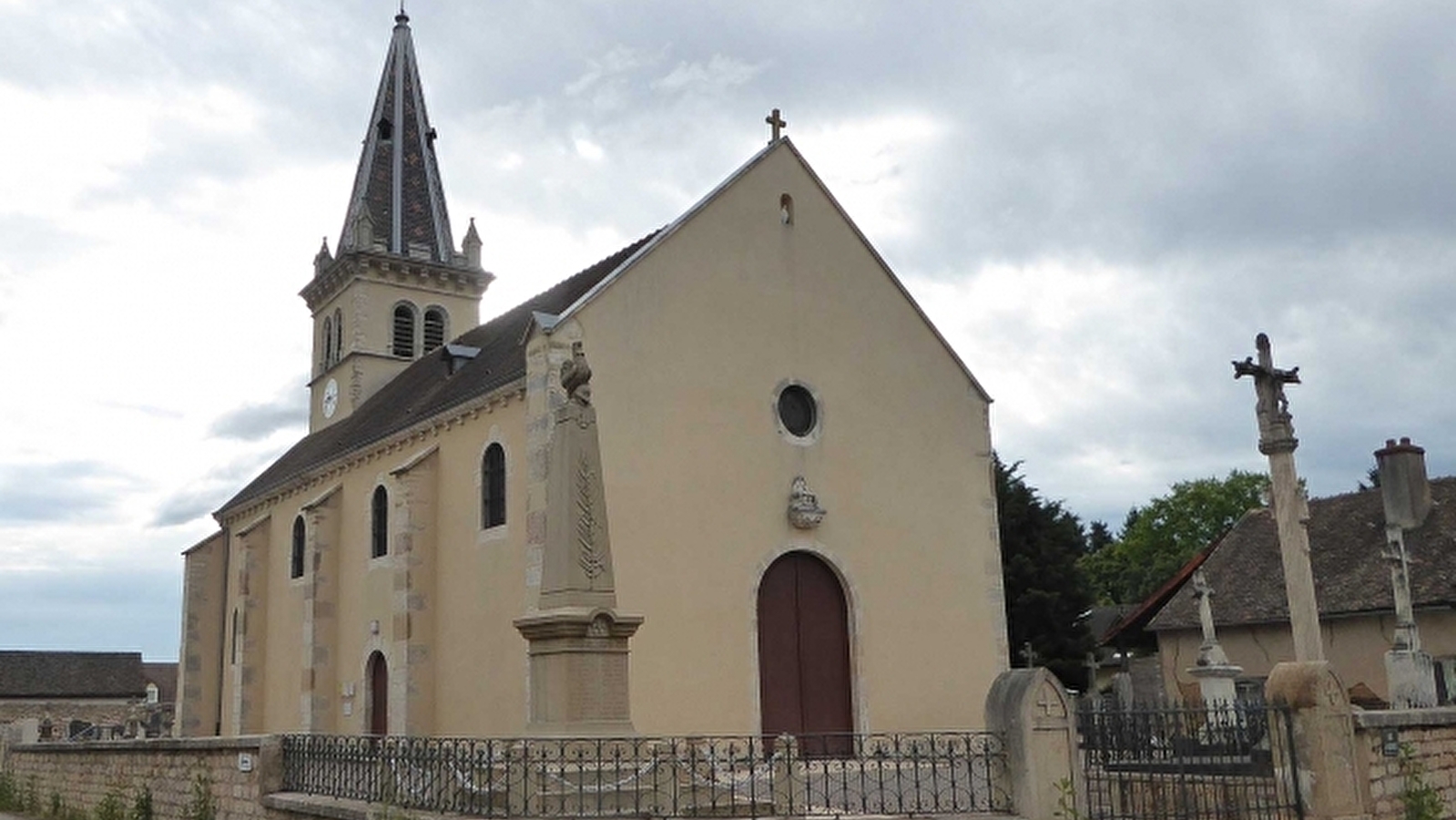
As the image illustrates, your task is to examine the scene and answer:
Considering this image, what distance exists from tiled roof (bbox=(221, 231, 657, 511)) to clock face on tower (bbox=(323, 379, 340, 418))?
57cm

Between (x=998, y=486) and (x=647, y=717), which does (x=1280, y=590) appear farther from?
(x=647, y=717)

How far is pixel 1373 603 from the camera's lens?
22484 mm

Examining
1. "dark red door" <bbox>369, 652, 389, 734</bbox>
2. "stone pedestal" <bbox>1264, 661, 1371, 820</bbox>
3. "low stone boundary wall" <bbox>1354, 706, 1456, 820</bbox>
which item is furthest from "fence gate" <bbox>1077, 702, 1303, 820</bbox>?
"dark red door" <bbox>369, 652, 389, 734</bbox>

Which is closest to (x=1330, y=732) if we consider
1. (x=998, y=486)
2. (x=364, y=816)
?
(x=364, y=816)

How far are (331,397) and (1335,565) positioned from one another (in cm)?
2356

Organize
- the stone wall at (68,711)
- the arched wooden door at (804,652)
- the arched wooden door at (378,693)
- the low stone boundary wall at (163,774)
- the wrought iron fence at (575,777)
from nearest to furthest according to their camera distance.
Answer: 1. the wrought iron fence at (575,777)
2. the low stone boundary wall at (163,774)
3. the arched wooden door at (804,652)
4. the arched wooden door at (378,693)
5. the stone wall at (68,711)

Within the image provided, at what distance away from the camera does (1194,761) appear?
1082 cm

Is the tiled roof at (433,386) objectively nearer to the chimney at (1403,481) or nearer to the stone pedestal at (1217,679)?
the stone pedestal at (1217,679)

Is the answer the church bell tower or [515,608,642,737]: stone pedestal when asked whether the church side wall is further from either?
[515,608,642,737]: stone pedestal

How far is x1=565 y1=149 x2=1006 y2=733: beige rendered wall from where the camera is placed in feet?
57.0

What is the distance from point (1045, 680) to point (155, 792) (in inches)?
422

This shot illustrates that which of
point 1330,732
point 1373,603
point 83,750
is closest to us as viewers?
point 1330,732

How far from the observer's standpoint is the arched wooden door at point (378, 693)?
21.5m

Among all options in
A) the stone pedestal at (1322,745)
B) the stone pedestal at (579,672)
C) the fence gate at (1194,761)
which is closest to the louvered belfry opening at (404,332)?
the stone pedestal at (579,672)
